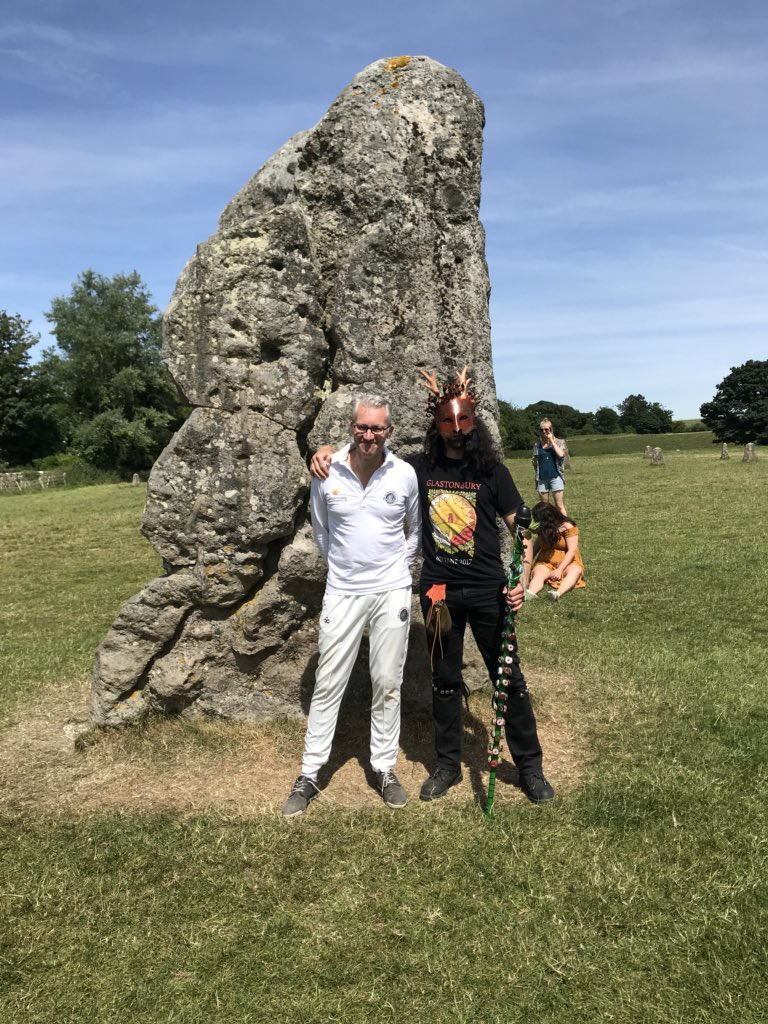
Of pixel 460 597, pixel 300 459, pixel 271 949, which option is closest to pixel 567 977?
pixel 271 949

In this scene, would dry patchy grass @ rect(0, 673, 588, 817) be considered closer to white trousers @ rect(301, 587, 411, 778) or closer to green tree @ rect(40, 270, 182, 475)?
white trousers @ rect(301, 587, 411, 778)

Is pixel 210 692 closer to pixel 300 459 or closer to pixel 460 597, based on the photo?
pixel 300 459

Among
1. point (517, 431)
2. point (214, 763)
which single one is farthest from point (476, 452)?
point (517, 431)

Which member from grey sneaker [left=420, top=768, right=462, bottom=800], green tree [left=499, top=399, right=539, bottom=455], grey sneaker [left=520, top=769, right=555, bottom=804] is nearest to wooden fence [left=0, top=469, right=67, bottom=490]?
green tree [left=499, top=399, right=539, bottom=455]

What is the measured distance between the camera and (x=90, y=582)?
536 inches

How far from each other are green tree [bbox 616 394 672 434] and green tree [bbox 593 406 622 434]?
4.30 ft

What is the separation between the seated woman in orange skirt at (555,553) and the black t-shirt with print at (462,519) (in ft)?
12.6

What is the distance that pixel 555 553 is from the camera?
9.27m

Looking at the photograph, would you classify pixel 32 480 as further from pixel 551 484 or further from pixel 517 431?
pixel 517 431

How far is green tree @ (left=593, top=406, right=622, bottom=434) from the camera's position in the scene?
311ft

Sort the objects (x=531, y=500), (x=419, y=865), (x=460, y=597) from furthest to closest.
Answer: (x=531, y=500) → (x=460, y=597) → (x=419, y=865)

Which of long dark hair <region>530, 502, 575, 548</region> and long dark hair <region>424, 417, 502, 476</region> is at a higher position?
long dark hair <region>424, 417, 502, 476</region>

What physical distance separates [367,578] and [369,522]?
1.21 feet

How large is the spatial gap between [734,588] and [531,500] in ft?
39.3
